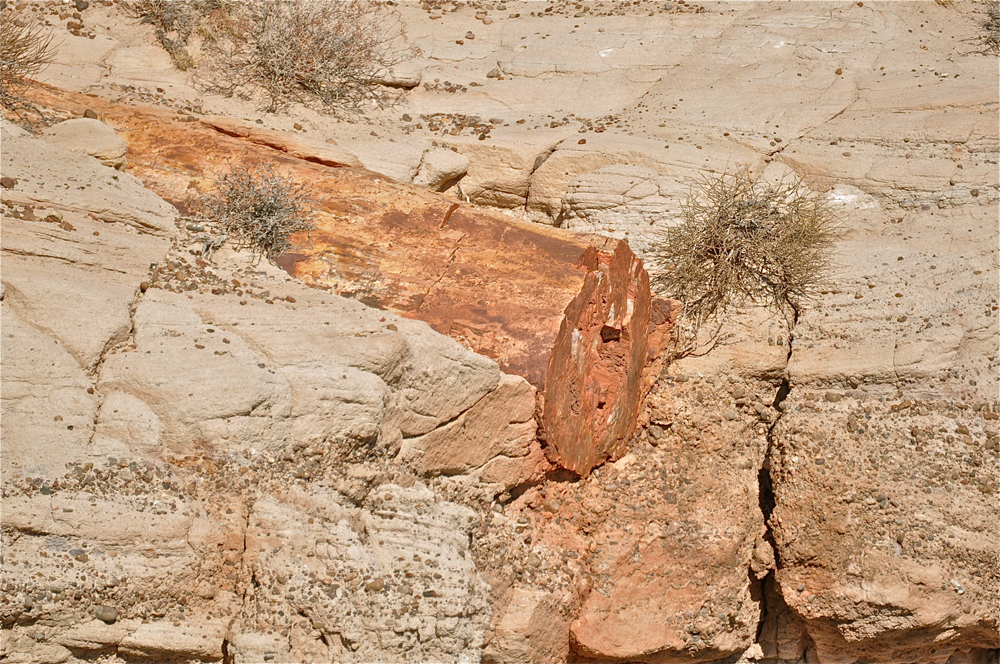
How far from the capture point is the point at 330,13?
714 cm

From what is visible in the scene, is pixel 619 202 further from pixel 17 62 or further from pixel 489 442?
pixel 17 62

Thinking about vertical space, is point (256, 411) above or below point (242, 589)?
above

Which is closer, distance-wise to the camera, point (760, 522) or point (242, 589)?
point (242, 589)

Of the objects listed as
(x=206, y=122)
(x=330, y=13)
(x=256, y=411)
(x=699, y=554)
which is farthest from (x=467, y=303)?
(x=330, y=13)

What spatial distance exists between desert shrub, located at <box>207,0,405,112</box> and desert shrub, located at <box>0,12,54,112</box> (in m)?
1.12

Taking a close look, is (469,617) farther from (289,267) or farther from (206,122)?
Answer: (206,122)

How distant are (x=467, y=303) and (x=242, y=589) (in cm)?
168

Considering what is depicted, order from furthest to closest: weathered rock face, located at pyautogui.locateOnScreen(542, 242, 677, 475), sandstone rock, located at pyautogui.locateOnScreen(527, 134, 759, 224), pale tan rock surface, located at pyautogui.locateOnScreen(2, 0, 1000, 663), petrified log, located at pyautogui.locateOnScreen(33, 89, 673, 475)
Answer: sandstone rock, located at pyautogui.locateOnScreen(527, 134, 759, 224) → weathered rock face, located at pyautogui.locateOnScreen(542, 242, 677, 475) → petrified log, located at pyautogui.locateOnScreen(33, 89, 673, 475) → pale tan rock surface, located at pyautogui.locateOnScreen(2, 0, 1000, 663)

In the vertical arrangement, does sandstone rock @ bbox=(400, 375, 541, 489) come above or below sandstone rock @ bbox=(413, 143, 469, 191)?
below

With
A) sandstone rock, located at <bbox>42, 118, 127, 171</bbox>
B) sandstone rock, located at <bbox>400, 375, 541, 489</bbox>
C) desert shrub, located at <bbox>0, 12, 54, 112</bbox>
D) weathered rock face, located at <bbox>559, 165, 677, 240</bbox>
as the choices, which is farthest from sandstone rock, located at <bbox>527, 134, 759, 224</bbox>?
desert shrub, located at <bbox>0, 12, 54, 112</bbox>

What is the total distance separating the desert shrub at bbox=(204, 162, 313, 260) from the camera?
462 cm

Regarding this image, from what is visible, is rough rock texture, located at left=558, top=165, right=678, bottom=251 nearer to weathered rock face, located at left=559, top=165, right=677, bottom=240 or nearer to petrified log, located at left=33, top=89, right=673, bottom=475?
weathered rock face, located at left=559, top=165, right=677, bottom=240

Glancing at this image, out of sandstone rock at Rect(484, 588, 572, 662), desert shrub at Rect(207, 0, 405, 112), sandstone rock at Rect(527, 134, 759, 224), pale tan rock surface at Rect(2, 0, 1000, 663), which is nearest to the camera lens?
pale tan rock surface at Rect(2, 0, 1000, 663)

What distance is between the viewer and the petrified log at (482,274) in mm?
4566
